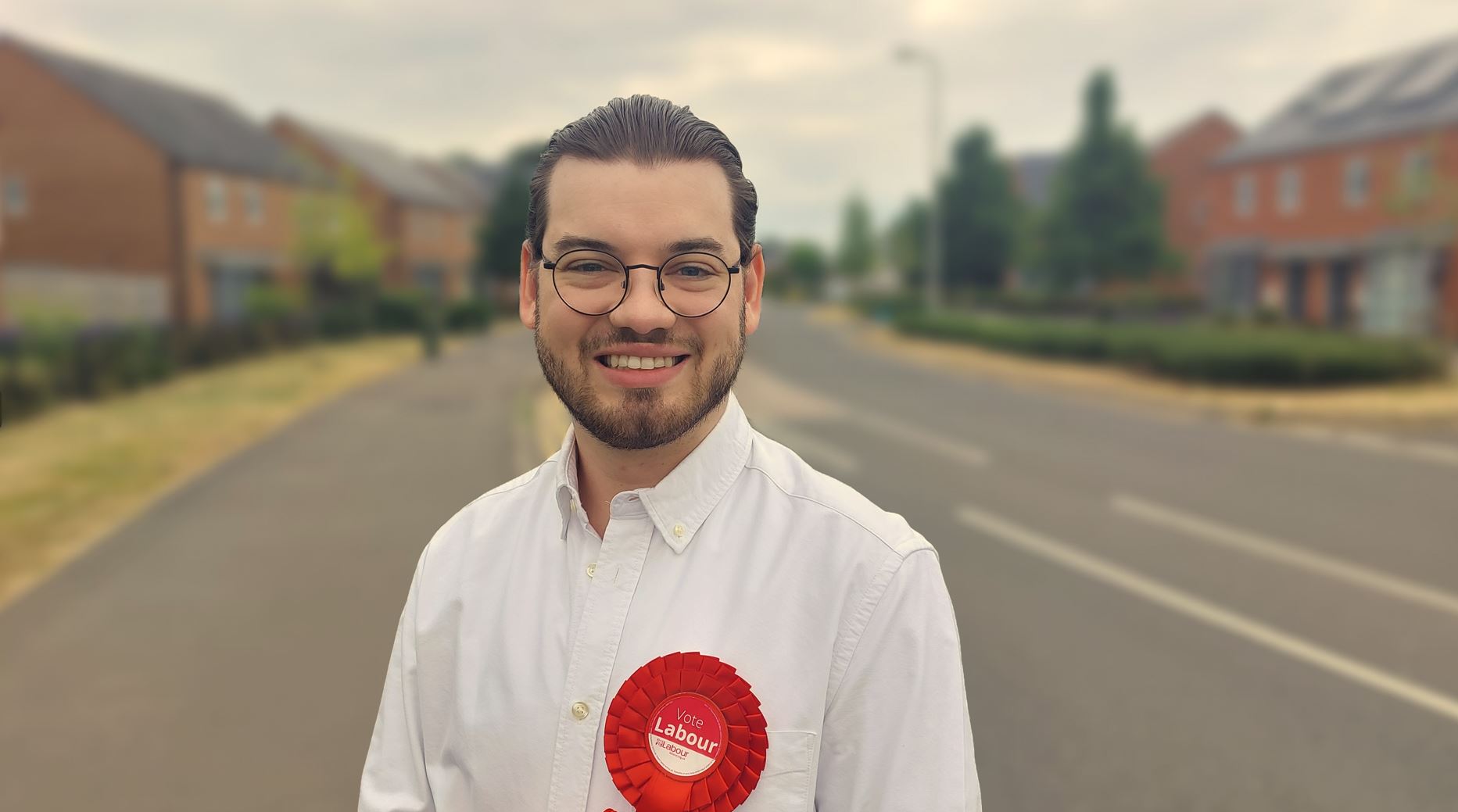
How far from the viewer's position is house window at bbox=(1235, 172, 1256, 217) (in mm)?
39250

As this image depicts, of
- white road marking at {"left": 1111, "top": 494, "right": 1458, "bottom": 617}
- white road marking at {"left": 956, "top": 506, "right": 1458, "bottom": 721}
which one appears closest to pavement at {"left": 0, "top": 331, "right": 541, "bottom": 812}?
white road marking at {"left": 956, "top": 506, "right": 1458, "bottom": 721}

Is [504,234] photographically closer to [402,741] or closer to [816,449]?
[816,449]

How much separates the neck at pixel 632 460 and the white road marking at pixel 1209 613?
513cm

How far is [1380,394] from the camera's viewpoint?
16.9 m

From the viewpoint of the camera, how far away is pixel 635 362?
6.18 feet

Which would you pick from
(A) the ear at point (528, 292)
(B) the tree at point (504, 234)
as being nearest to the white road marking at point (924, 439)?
(A) the ear at point (528, 292)

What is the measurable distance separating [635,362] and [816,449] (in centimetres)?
1182

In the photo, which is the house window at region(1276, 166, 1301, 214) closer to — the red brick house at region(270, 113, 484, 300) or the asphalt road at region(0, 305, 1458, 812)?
the asphalt road at region(0, 305, 1458, 812)

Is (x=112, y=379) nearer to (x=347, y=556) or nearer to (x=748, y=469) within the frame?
(x=347, y=556)

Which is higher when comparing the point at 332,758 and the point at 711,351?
the point at 711,351

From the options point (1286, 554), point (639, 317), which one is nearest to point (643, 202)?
point (639, 317)

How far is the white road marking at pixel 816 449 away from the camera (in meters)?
12.4

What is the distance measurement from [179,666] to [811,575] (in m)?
5.57

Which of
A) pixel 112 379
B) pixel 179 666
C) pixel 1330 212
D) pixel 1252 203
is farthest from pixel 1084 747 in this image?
pixel 1252 203
